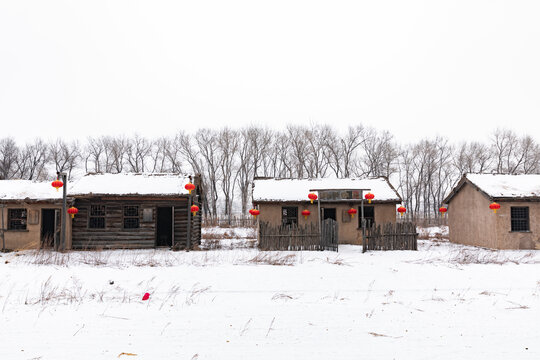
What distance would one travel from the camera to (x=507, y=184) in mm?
19297

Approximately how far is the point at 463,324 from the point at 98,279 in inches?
351

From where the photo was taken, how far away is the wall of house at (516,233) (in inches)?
695

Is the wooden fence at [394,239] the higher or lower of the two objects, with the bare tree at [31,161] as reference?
lower

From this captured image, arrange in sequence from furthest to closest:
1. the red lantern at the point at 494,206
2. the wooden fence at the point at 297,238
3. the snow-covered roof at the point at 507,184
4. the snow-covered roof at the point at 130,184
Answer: the snow-covered roof at the point at 507,184 < the snow-covered roof at the point at 130,184 < the red lantern at the point at 494,206 < the wooden fence at the point at 297,238

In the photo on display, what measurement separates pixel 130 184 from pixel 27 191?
4.95m

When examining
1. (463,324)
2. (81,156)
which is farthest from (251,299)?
(81,156)

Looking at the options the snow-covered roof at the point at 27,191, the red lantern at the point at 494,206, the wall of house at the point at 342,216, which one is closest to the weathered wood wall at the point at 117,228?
the snow-covered roof at the point at 27,191

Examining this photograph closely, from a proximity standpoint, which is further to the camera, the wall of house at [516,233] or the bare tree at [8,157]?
the bare tree at [8,157]

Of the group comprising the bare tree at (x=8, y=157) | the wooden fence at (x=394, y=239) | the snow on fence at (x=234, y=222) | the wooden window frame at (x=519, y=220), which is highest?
the bare tree at (x=8, y=157)

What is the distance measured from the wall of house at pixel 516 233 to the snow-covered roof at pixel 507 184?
48cm

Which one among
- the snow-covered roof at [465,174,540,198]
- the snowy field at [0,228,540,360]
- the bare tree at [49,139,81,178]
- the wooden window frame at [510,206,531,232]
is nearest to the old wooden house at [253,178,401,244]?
the snow-covered roof at [465,174,540,198]

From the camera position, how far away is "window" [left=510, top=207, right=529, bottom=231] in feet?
59.8

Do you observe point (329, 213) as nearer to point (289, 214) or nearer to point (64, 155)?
point (289, 214)

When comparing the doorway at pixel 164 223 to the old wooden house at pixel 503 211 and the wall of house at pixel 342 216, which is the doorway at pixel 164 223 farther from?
the old wooden house at pixel 503 211
